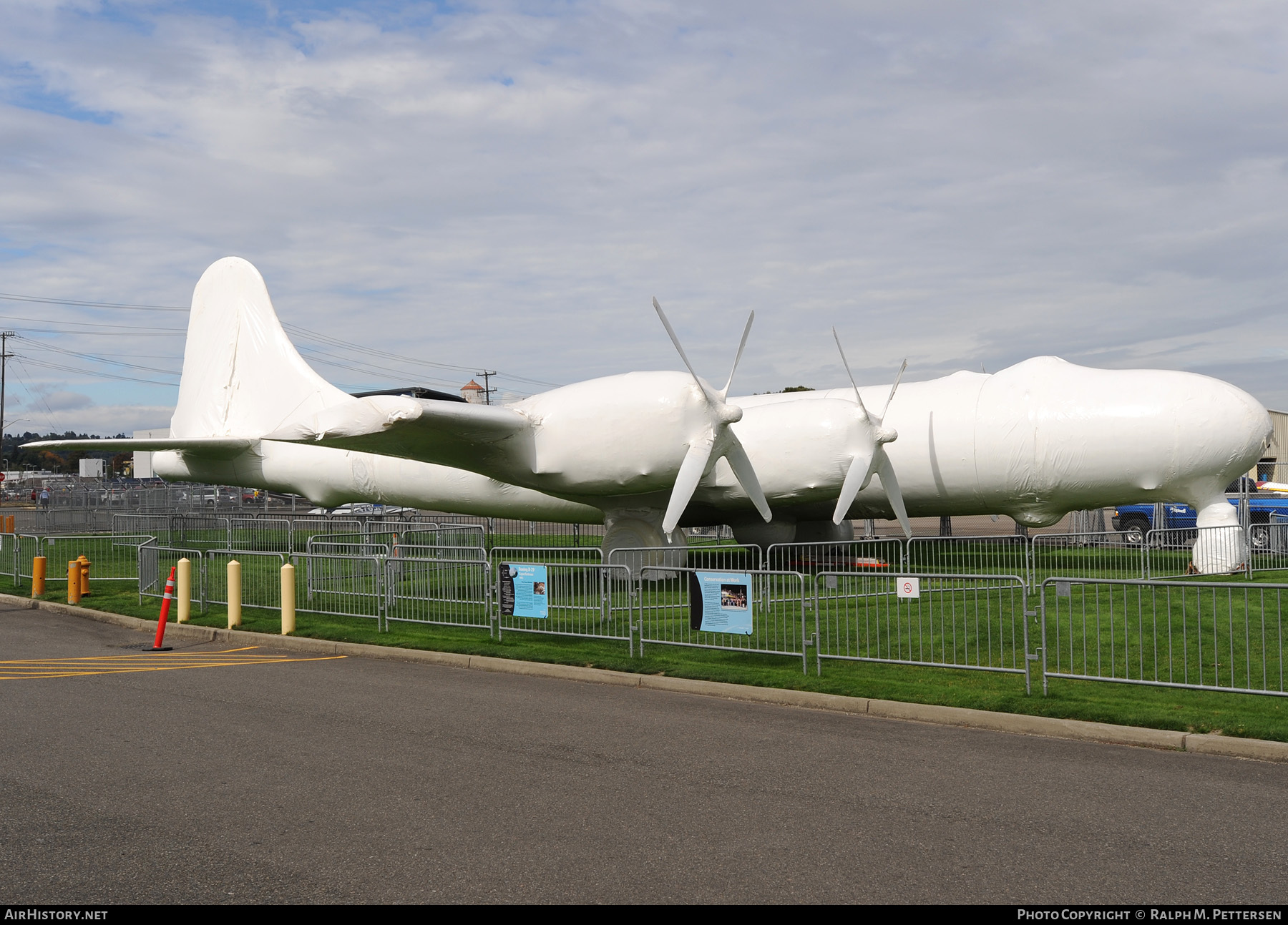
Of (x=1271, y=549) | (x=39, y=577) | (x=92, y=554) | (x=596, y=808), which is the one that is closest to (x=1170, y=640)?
(x=596, y=808)

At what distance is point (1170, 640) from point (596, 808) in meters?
5.38

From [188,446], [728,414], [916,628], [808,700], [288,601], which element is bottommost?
[808,700]

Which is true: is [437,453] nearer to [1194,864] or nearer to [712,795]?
[712,795]

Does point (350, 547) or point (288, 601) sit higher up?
point (350, 547)

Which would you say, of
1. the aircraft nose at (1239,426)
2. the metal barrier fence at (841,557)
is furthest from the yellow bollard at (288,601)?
the aircraft nose at (1239,426)

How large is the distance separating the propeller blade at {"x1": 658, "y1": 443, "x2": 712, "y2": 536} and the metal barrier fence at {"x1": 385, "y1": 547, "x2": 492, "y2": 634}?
2826 mm

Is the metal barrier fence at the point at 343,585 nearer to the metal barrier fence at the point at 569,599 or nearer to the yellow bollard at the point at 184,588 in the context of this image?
the yellow bollard at the point at 184,588

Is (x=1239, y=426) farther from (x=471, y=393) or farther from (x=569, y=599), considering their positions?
(x=471, y=393)

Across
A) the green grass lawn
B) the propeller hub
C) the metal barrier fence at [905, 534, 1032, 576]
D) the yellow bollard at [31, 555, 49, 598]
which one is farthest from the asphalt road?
the yellow bollard at [31, 555, 49, 598]

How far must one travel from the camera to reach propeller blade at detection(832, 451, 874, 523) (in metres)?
17.0

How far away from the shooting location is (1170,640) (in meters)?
8.42

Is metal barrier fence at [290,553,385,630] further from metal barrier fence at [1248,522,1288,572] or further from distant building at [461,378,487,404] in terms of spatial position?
distant building at [461,378,487,404]

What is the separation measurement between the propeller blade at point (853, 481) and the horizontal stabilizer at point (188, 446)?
13.0 m

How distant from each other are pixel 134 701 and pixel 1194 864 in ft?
28.8
